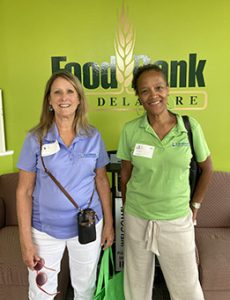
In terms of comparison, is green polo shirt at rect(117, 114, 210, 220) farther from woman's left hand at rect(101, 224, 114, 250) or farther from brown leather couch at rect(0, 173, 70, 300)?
brown leather couch at rect(0, 173, 70, 300)

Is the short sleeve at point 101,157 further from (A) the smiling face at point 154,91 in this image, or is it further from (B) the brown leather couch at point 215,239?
(B) the brown leather couch at point 215,239

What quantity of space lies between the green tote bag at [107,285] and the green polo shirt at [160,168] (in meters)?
0.35

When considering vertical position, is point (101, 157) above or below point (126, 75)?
below

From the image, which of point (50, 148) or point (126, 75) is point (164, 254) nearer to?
point (50, 148)

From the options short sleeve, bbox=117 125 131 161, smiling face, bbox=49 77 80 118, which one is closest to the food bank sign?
short sleeve, bbox=117 125 131 161

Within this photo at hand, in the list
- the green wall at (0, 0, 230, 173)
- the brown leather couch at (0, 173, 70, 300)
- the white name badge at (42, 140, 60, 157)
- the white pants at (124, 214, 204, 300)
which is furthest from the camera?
the green wall at (0, 0, 230, 173)

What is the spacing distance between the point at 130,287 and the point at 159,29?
203cm

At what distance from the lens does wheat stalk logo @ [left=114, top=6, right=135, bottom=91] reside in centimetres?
234

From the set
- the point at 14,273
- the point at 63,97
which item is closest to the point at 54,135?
the point at 63,97

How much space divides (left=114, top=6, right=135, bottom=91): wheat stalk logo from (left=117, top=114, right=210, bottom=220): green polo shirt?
3.46ft

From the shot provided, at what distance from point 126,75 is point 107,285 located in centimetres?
171

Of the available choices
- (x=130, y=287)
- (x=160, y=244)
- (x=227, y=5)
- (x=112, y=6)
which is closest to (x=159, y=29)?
(x=112, y=6)

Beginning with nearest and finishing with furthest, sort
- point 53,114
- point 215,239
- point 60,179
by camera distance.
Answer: point 60,179, point 53,114, point 215,239

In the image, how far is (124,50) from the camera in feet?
7.80
